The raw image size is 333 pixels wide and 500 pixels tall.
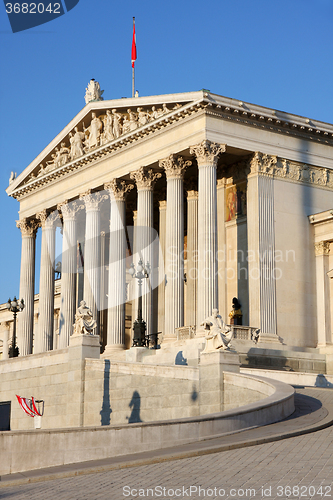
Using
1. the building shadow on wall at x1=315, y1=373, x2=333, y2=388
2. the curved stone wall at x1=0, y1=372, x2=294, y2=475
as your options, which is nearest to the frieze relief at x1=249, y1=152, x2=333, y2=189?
the building shadow on wall at x1=315, y1=373, x2=333, y2=388

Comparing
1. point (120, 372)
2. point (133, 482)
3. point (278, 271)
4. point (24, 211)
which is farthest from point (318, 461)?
point (24, 211)

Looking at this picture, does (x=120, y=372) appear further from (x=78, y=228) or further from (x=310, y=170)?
(x=78, y=228)

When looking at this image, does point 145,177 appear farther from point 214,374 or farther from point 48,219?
point 214,374

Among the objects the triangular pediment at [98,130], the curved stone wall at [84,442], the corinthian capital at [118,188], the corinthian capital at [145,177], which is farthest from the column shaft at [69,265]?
the curved stone wall at [84,442]

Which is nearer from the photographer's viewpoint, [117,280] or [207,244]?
[207,244]

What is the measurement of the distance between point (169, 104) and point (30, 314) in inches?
896

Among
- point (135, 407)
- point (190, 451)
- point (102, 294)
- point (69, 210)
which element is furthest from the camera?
point (102, 294)

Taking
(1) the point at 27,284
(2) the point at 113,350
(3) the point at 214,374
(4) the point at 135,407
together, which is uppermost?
(1) the point at 27,284

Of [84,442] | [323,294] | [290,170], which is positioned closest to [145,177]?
[290,170]

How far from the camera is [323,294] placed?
46250 mm

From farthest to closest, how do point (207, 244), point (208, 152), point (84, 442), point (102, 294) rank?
point (102, 294)
point (208, 152)
point (207, 244)
point (84, 442)

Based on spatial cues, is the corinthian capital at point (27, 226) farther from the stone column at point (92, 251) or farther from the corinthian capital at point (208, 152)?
the corinthian capital at point (208, 152)

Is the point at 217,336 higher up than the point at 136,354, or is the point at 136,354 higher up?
the point at 217,336

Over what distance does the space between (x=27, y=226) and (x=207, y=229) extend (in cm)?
2468
